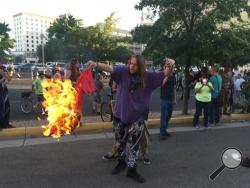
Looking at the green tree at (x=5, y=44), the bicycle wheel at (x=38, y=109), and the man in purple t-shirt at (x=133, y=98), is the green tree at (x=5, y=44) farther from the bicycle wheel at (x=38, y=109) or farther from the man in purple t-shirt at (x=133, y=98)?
the man in purple t-shirt at (x=133, y=98)

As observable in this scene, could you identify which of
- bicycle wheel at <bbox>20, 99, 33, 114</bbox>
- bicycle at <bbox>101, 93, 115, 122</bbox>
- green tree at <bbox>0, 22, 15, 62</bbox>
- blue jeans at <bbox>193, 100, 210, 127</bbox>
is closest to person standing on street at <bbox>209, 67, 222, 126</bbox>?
blue jeans at <bbox>193, 100, 210, 127</bbox>

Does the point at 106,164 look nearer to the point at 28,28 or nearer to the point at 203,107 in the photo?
the point at 203,107

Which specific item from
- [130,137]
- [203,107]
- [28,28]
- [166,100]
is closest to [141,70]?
[130,137]

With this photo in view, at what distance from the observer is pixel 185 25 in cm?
1141

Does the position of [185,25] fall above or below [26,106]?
above

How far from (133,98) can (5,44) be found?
67674 millimetres

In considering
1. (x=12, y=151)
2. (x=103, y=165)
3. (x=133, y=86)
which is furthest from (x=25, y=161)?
(x=133, y=86)

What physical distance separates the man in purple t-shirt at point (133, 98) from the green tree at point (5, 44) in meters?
63.0

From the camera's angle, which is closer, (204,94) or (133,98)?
(133,98)

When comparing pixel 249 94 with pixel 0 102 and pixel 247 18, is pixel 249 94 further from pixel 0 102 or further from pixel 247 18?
pixel 0 102

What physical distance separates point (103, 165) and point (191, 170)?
1.55 meters

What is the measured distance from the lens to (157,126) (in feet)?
34.6

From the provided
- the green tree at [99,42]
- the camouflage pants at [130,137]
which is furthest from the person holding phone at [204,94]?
the green tree at [99,42]

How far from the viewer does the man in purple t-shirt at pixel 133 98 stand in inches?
231
